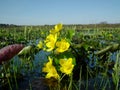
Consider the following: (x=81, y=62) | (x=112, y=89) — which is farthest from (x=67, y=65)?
(x=81, y=62)

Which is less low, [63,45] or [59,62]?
[63,45]

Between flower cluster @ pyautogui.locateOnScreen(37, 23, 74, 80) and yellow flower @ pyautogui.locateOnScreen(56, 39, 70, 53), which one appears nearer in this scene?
flower cluster @ pyautogui.locateOnScreen(37, 23, 74, 80)

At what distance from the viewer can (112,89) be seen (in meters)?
2.20

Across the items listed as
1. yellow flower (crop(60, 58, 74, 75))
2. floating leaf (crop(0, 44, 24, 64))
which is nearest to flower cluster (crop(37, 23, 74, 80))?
yellow flower (crop(60, 58, 74, 75))

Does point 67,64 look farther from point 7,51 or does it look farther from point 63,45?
point 7,51

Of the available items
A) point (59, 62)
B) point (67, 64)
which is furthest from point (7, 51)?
point (67, 64)

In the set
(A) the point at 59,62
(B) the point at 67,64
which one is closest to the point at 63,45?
(A) the point at 59,62

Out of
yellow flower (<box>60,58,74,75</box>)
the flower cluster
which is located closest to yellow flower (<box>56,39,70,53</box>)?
the flower cluster

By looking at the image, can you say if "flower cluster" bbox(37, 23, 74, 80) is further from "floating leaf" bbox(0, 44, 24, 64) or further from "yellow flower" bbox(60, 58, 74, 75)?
"floating leaf" bbox(0, 44, 24, 64)

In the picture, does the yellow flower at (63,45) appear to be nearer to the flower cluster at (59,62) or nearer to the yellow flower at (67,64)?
the flower cluster at (59,62)

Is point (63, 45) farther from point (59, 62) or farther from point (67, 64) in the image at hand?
point (67, 64)

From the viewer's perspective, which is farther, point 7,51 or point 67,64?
point 7,51

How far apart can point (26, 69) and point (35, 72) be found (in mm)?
121

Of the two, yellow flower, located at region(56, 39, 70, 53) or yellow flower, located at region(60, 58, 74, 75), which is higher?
yellow flower, located at region(56, 39, 70, 53)
